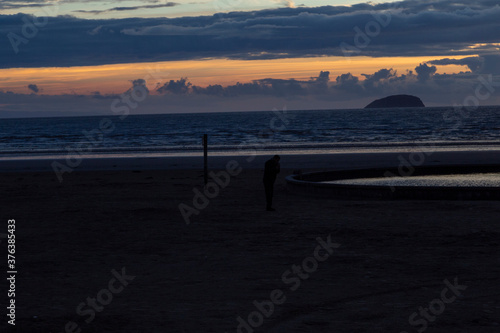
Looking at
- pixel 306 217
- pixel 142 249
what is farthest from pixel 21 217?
pixel 306 217

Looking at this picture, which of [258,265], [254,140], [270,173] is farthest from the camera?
[254,140]

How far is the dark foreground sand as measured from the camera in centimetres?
701

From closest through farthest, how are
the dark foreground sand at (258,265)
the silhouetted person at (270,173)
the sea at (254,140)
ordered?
the dark foreground sand at (258,265) → the silhouetted person at (270,173) → the sea at (254,140)

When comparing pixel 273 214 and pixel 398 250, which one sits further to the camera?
pixel 273 214

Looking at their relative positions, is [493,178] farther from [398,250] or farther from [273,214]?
[398,250]

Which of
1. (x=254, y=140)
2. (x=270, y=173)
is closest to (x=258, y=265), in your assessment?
(x=270, y=173)

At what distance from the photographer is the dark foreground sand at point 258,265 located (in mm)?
7012

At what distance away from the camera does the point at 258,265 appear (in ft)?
31.9

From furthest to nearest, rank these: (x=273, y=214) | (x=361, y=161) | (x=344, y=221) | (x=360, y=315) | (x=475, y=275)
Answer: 1. (x=361, y=161)
2. (x=273, y=214)
3. (x=344, y=221)
4. (x=475, y=275)
5. (x=360, y=315)

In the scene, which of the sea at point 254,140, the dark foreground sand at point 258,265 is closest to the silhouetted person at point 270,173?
Answer: the dark foreground sand at point 258,265

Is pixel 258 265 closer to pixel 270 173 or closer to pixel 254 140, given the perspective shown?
pixel 270 173

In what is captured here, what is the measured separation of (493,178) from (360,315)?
580 inches

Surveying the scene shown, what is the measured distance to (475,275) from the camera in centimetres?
886

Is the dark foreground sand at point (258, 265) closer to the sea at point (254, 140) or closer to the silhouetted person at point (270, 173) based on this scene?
the silhouetted person at point (270, 173)
